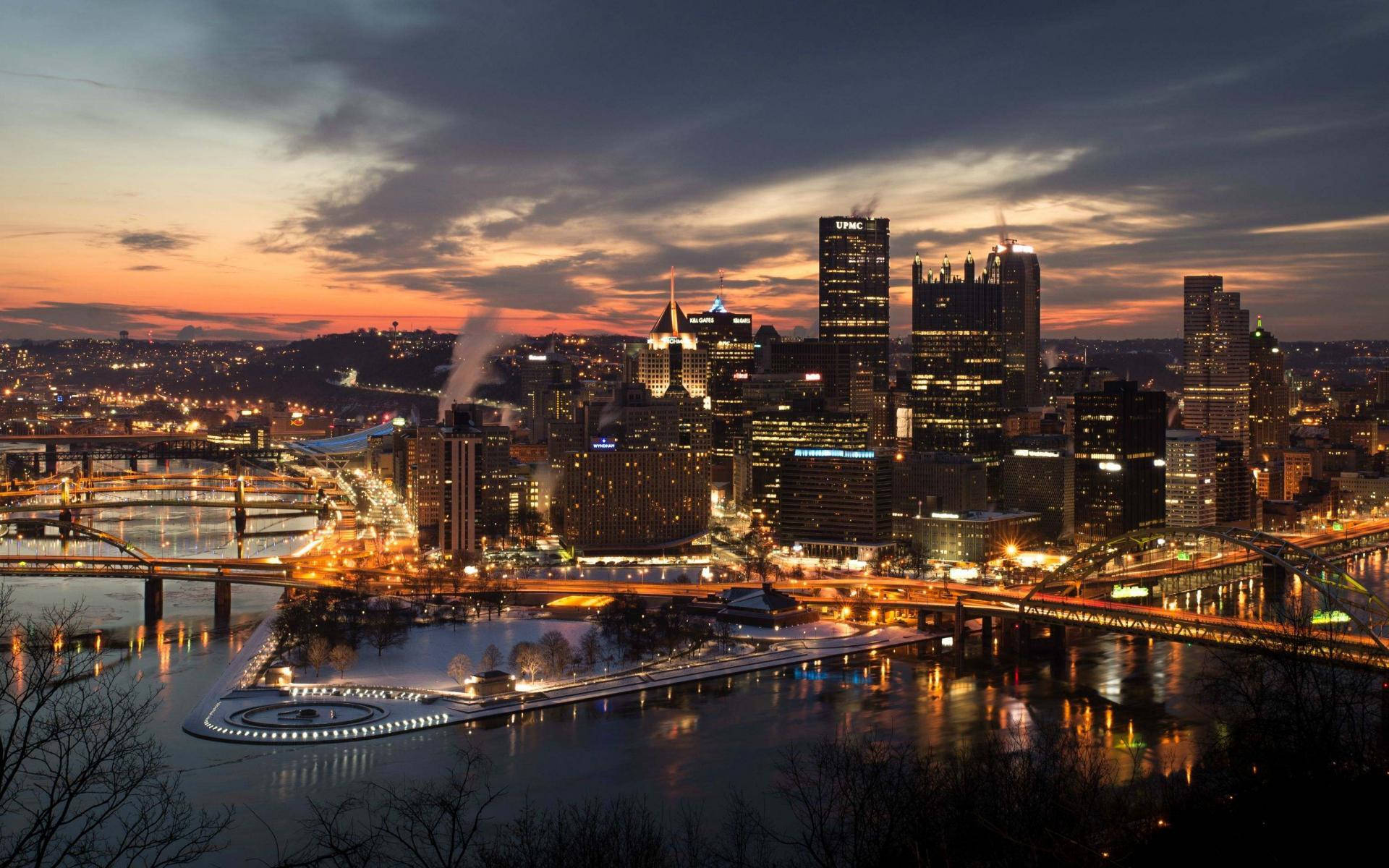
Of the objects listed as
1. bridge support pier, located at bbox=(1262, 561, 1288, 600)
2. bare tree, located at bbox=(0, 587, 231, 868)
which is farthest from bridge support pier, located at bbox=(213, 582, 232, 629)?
bridge support pier, located at bbox=(1262, 561, 1288, 600)

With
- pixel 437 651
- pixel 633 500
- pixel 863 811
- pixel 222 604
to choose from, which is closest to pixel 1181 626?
pixel 437 651

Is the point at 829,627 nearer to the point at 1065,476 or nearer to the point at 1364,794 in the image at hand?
the point at 1364,794

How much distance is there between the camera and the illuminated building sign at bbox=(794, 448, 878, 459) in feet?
Result: 154

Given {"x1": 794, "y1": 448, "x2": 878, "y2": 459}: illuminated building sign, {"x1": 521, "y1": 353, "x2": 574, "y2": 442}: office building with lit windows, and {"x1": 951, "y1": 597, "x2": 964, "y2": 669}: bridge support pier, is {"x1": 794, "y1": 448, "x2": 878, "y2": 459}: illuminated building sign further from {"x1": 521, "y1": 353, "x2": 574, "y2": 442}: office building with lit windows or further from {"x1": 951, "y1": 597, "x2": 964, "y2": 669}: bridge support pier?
{"x1": 521, "y1": 353, "x2": 574, "y2": 442}: office building with lit windows

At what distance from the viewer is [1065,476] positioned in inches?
1998

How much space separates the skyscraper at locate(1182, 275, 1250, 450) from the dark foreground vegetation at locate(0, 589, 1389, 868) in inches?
2344

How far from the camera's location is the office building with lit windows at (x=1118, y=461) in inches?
1909

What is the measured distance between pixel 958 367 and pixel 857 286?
12.0 meters

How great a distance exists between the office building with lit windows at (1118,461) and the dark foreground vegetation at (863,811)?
104 feet

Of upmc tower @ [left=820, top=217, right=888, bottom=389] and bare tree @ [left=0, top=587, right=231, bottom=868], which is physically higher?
upmc tower @ [left=820, top=217, right=888, bottom=389]

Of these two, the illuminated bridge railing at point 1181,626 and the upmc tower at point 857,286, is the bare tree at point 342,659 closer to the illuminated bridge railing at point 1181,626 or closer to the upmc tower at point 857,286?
the illuminated bridge railing at point 1181,626

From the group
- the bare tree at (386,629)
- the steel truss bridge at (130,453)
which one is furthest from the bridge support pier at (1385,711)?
→ the steel truss bridge at (130,453)

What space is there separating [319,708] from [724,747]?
651cm

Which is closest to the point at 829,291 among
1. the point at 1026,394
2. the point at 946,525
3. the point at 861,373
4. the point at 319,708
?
the point at 861,373
